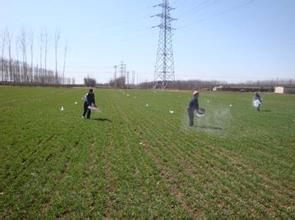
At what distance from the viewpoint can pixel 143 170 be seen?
27.4 feet

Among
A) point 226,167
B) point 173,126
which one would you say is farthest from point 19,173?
point 173,126

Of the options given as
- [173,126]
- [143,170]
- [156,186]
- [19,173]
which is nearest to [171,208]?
[156,186]

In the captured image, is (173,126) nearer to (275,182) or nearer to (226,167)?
(226,167)

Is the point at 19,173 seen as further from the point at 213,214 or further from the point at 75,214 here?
the point at 213,214

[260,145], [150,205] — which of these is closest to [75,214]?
[150,205]

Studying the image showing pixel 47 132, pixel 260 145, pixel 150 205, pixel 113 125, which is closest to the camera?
pixel 150 205

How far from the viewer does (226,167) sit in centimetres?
894

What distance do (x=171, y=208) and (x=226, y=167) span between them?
348 centimetres

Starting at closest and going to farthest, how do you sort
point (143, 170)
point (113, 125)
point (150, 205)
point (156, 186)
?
point (150, 205), point (156, 186), point (143, 170), point (113, 125)

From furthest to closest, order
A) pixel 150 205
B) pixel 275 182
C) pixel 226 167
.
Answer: pixel 226 167, pixel 275 182, pixel 150 205

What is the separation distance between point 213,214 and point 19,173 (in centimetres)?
474

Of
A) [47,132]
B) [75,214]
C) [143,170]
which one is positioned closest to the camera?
[75,214]

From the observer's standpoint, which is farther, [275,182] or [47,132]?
[47,132]

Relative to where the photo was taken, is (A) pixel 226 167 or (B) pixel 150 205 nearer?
(B) pixel 150 205
